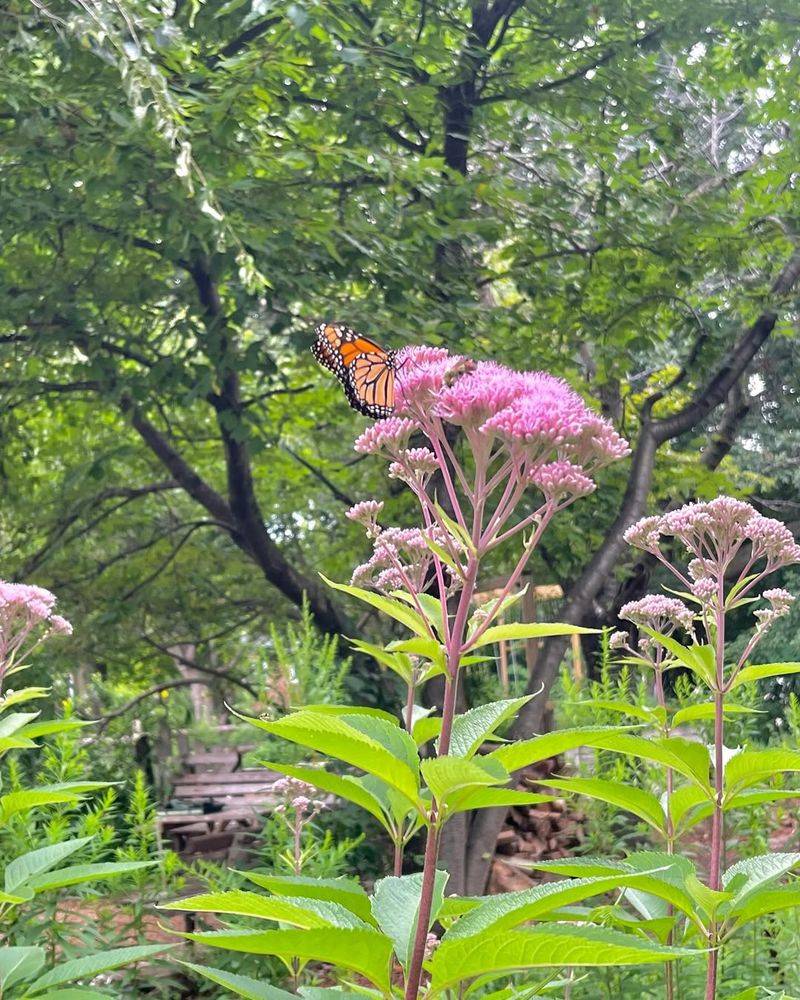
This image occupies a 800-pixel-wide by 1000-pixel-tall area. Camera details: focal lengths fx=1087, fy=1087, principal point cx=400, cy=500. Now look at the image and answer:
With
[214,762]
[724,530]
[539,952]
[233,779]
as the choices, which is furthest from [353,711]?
[214,762]

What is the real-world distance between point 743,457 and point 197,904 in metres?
12.9

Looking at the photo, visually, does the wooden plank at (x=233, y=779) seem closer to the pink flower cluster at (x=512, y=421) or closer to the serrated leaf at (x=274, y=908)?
the pink flower cluster at (x=512, y=421)

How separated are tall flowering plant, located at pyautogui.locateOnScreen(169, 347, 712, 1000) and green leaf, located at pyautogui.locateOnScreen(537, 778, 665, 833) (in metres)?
0.11

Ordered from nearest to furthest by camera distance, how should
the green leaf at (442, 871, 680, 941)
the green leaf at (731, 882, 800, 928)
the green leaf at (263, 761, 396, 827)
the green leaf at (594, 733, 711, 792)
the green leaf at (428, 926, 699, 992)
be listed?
1. the green leaf at (428, 926, 699, 992)
2. the green leaf at (442, 871, 680, 941)
3. the green leaf at (263, 761, 396, 827)
4. the green leaf at (731, 882, 800, 928)
5. the green leaf at (594, 733, 711, 792)

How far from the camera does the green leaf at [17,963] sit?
1.95 metres

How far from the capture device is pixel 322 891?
1.42 m

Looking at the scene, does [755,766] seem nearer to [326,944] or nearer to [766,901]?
[766,901]

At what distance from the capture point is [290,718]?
1.29m

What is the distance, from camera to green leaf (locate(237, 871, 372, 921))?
141cm

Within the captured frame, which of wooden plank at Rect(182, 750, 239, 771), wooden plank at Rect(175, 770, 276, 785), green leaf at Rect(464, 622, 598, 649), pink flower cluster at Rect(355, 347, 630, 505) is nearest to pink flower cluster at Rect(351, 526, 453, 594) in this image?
pink flower cluster at Rect(355, 347, 630, 505)

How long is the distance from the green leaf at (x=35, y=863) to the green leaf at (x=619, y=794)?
3.09 ft

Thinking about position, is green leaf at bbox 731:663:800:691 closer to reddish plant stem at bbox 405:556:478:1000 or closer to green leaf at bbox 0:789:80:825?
reddish plant stem at bbox 405:556:478:1000

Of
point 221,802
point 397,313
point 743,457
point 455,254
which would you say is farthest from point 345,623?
point 743,457

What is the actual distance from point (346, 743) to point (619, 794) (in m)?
0.78
